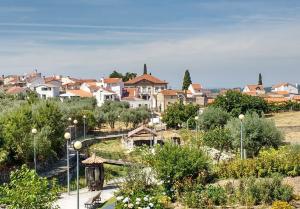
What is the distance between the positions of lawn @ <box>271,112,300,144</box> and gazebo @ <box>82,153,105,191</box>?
56.4 ft

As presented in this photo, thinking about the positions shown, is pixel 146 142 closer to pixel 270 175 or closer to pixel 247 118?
pixel 247 118

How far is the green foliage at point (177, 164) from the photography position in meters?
22.0

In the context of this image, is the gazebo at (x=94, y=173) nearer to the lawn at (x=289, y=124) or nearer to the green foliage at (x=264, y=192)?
the green foliage at (x=264, y=192)

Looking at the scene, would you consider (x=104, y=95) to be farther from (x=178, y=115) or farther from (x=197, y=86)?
(x=178, y=115)

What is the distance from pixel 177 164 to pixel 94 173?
9187 millimetres

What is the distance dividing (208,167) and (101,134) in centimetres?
3944

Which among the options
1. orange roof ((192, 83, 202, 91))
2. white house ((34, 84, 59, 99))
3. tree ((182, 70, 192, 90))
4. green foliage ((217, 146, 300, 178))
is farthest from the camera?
orange roof ((192, 83, 202, 91))

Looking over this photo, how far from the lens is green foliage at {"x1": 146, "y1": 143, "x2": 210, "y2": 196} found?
72.1 ft

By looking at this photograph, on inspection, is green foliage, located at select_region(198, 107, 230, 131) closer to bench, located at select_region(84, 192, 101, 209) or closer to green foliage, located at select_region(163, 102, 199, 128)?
green foliage, located at select_region(163, 102, 199, 128)

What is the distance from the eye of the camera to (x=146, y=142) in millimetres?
52031

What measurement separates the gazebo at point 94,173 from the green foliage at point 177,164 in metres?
7.69

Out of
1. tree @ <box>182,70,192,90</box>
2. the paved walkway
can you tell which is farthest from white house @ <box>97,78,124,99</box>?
the paved walkway

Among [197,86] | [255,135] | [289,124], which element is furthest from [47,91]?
[255,135]

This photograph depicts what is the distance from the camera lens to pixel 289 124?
201ft
